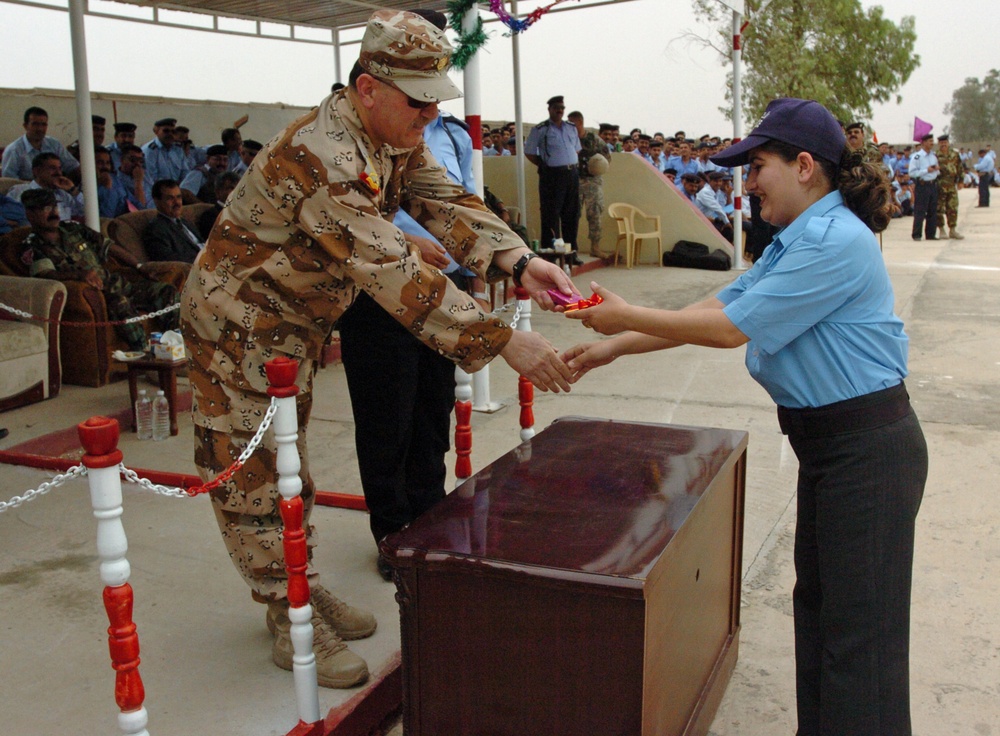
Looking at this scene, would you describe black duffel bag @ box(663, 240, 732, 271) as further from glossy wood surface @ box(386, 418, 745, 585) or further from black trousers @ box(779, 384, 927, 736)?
black trousers @ box(779, 384, 927, 736)

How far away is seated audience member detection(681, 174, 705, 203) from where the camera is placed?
15422 mm

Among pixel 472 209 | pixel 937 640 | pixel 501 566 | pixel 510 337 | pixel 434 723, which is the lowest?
pixel 937 640

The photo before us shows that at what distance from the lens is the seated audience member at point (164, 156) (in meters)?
10.8

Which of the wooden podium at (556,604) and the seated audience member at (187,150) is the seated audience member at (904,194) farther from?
the wooden podium at (556,604)

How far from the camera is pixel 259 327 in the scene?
97.4 inches

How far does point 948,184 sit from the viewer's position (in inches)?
736

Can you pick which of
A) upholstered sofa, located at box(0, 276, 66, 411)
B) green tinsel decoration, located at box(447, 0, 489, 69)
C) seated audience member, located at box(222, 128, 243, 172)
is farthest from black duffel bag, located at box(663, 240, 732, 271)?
upholstered sofa, located at box(0, 276, 66, 411)

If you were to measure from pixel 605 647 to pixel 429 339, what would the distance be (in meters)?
0.91

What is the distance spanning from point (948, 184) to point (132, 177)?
52.1ft

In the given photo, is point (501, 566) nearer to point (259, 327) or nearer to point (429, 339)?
point (429, 339)

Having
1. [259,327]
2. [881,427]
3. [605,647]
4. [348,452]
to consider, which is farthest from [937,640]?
[348,452]

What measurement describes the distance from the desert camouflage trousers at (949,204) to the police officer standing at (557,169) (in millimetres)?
10656

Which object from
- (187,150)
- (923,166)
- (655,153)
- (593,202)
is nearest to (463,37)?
(187,150)

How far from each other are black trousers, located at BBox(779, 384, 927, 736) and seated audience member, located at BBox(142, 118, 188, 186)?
10.1 metres
